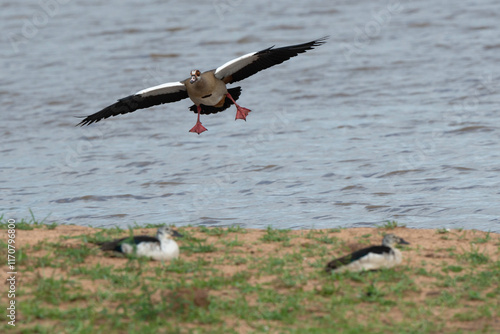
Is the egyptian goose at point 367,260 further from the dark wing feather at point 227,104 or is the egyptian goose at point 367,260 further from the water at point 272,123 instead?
the dark wing feather at point 227,104

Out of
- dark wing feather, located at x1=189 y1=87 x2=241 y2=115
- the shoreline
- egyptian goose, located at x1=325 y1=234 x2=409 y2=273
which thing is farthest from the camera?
dark wing feather, located at x1=189 y1=87 x2=241 y2=115

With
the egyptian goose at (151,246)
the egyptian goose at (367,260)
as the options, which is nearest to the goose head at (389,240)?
the egyptian goose at (367,260)

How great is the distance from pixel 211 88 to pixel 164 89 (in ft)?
2.12

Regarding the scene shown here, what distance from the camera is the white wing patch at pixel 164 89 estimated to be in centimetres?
973

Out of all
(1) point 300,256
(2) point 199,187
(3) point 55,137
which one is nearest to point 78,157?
(3) point 55,137

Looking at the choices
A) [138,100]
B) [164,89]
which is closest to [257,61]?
[164,89]

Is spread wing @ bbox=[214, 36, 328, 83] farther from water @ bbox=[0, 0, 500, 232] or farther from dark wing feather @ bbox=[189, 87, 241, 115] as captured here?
water @ bbox=[0, 0, 500, 232]

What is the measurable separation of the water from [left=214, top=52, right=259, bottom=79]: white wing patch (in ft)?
6.14

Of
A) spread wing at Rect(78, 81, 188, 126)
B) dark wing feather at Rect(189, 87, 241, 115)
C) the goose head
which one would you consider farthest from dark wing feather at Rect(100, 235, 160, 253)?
dark wing feather at Rect(189, 87, 241, 115)

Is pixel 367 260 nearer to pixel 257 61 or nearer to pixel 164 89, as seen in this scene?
pixel 257 61

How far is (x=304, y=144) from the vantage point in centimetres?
1397

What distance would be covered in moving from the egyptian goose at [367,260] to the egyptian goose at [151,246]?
132 cm

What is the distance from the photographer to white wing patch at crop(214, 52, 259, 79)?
9.34m

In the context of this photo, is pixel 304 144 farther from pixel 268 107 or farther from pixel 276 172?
pixel 268 107
